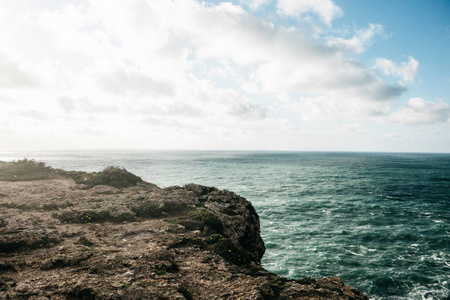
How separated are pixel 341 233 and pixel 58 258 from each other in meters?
26.4

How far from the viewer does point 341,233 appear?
984 inches

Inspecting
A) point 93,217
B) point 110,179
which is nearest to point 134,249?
point 93,217

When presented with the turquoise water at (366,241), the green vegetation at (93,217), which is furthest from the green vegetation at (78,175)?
the turquoise water at (366,241)

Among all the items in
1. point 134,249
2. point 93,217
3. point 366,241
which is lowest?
point 366,241

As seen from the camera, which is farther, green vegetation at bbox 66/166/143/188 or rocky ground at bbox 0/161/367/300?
green vegetation at bbox 66/166/143/188

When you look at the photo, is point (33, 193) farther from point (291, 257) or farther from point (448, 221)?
point (448, 221)

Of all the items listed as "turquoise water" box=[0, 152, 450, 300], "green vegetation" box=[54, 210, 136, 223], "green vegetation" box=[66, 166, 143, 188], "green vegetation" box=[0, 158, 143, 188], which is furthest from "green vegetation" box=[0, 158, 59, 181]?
"turquoise water" box=[0, 152, 450, 300]

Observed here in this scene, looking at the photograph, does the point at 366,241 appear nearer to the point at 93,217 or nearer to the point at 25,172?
the point at 93,217

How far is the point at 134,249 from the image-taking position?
9102mm

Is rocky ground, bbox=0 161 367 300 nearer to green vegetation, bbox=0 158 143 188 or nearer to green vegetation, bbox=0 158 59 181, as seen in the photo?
green vegetation, bbox=0 158 143 188

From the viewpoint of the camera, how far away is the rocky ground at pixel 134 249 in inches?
265

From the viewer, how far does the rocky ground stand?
22.1 ft

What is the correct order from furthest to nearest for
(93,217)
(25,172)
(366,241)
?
(366,241) < (25,172) < (93,217)

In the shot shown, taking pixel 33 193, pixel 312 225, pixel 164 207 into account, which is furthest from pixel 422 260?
pixel 33 193
